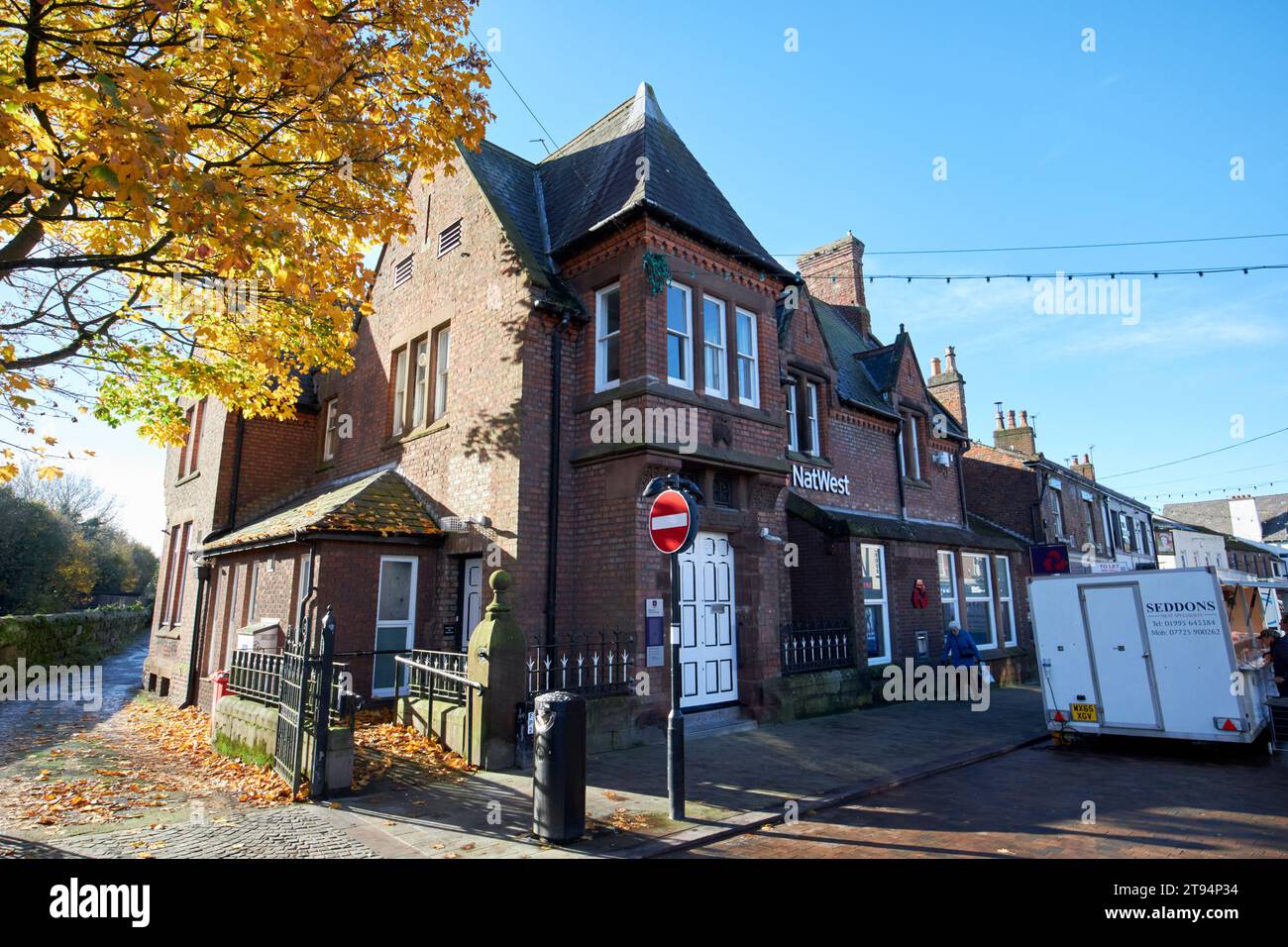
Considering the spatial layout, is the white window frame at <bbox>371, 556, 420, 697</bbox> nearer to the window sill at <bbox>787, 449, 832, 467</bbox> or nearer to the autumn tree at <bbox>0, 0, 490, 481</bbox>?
the autumn tree at <bbox>0, 0, 490, 481</bbox>

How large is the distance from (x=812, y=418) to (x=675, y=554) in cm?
1035

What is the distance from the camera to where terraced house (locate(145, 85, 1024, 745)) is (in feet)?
34.8

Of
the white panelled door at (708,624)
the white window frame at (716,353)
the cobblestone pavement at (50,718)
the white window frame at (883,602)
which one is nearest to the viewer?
the cobblestone pavement at (50,718)

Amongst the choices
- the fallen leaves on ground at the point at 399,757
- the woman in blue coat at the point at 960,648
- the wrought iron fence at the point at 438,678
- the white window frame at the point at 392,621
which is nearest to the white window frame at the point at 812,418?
the woman in blue coat at the point at 960,648

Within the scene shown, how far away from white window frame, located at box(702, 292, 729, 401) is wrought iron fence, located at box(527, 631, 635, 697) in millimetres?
4421

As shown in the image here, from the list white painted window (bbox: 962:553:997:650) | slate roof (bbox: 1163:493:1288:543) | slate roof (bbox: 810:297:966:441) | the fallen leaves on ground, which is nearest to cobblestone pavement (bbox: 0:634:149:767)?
the fallen leaves on ground

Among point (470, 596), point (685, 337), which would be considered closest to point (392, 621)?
point (470, 596)

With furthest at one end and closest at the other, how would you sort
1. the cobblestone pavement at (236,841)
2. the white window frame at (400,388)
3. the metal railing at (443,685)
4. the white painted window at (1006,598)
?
the white painted window at (1006,598), the white window frame at (400,388), the metal railing at (443,685), the cobblestone pavement at (236,841)

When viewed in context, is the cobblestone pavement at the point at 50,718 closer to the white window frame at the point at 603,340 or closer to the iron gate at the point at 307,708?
the iron gate at the point at 307,708

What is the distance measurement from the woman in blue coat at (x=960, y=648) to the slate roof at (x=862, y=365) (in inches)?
231

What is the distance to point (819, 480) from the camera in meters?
15.8

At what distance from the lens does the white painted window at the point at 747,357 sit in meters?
12.3

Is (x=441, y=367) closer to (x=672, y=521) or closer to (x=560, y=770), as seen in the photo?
(x=672, y=521)
